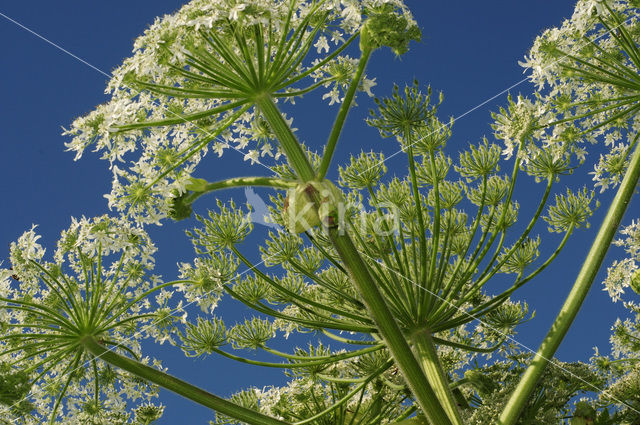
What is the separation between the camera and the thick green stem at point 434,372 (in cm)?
659

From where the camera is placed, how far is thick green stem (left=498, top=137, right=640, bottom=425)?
21.3 feet

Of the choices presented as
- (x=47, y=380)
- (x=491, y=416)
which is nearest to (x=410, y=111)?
(x=491, y=416)

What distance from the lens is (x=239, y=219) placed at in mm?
7773

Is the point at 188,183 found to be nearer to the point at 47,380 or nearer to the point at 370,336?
the point at 370,336

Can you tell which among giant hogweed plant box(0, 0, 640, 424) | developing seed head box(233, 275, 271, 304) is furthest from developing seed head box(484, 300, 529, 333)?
developing seed head box(233, 275, 271, 304)

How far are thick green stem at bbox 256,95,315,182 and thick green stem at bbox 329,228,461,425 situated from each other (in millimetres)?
528

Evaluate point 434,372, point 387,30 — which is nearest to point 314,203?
point 387,30

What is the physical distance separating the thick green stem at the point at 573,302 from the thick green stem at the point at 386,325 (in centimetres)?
116

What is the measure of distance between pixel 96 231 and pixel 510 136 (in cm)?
511

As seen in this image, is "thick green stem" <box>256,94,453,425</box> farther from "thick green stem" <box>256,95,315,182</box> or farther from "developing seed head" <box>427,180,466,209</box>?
"developing seed head" <box>427,180,466,209</box>

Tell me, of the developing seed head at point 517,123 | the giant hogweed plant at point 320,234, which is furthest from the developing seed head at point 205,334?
the developing seed head at point 517,123

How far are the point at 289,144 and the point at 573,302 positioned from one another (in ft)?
11.7

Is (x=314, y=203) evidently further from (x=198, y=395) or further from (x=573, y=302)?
(x=573, y=302)

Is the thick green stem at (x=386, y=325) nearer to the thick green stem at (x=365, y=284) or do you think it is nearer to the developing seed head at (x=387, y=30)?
the thick green stem at (x=365, y=284)
